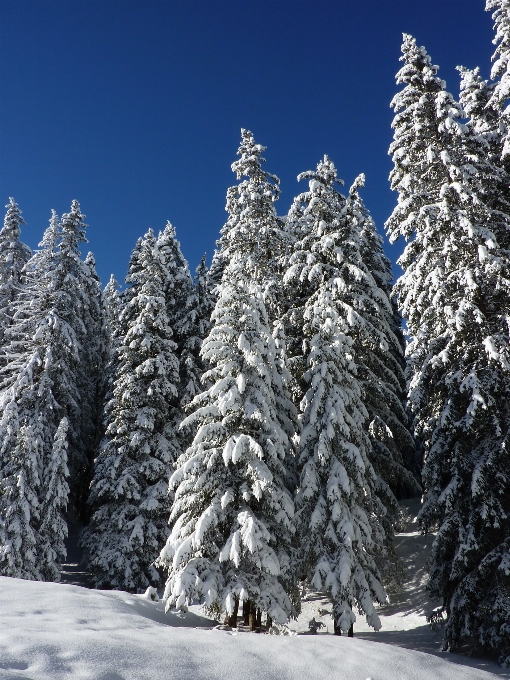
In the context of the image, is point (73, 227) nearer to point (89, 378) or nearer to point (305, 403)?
point (89, 378)

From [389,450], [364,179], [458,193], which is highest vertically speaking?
[364,179]

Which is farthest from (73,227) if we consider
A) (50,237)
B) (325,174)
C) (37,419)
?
(325,174)

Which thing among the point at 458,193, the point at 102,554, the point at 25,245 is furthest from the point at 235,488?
the point at 25,245

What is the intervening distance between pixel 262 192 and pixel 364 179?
4875 mm

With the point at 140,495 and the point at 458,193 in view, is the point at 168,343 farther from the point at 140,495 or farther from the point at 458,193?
the point at 458,193

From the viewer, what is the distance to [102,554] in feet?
68.0

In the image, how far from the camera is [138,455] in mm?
22609

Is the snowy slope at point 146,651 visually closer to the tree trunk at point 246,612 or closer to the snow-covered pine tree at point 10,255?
the tree trunk at point 246,612

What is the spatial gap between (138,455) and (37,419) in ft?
15.6

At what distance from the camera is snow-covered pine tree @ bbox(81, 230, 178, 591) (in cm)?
2072

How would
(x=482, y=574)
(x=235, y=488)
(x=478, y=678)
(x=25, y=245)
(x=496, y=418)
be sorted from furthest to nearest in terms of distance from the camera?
(x=25, y=245)
(x=235, y=488)
(x=496, y=418)
(x=482, y=574)
(x=478, y=678)

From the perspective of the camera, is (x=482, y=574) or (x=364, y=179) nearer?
(x=482, y=574)

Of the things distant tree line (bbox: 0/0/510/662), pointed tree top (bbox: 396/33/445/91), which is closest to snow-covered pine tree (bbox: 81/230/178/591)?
distant tree line (bbox: 0/0/510/662)

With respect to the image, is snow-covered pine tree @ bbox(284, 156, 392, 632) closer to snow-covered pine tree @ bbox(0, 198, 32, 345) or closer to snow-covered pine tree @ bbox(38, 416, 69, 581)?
snow-covered pine tree @ bbox(38, 416, 69, 581)
